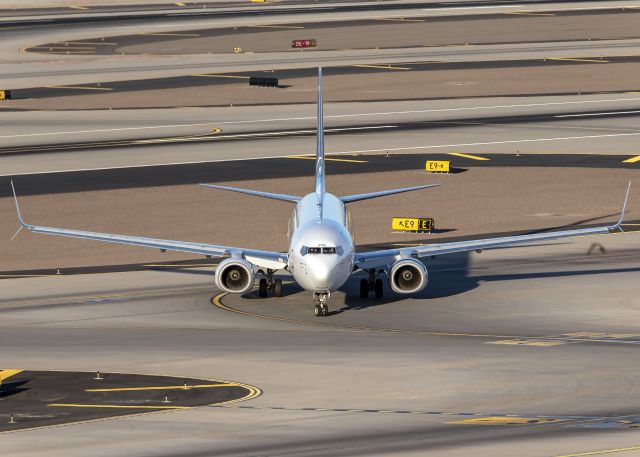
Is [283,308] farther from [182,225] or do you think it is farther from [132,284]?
[182,225]

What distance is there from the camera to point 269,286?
228ft

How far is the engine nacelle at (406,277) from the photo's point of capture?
64.8 metres

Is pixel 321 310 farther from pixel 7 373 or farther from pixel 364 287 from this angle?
pixel 7 373

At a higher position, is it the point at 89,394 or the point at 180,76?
the point at 180,76

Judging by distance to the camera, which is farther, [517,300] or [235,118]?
[235,118]

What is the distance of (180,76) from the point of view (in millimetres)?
157500

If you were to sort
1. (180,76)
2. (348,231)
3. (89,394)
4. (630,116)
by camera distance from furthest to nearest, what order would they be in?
1. (180,76)
2. (630,116)
3. (348,231)
4. (89,394)

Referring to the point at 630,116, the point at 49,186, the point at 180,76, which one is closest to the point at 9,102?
the point at 180,76

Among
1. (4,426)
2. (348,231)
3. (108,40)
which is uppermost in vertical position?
(108,40)

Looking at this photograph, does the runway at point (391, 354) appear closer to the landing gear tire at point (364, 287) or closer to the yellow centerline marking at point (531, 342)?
the yellow centerline marking at point (531, 342)

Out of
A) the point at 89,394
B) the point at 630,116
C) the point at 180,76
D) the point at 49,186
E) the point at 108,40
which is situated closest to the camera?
the point at 89,394

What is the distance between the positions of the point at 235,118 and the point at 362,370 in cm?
8053

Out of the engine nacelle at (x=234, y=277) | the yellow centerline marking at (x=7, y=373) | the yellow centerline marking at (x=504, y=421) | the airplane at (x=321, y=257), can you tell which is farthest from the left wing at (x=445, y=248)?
the yellow centerline marking at (x=504, y=421)

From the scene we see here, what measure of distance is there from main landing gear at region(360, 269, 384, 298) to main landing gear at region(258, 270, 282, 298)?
3566 mm
